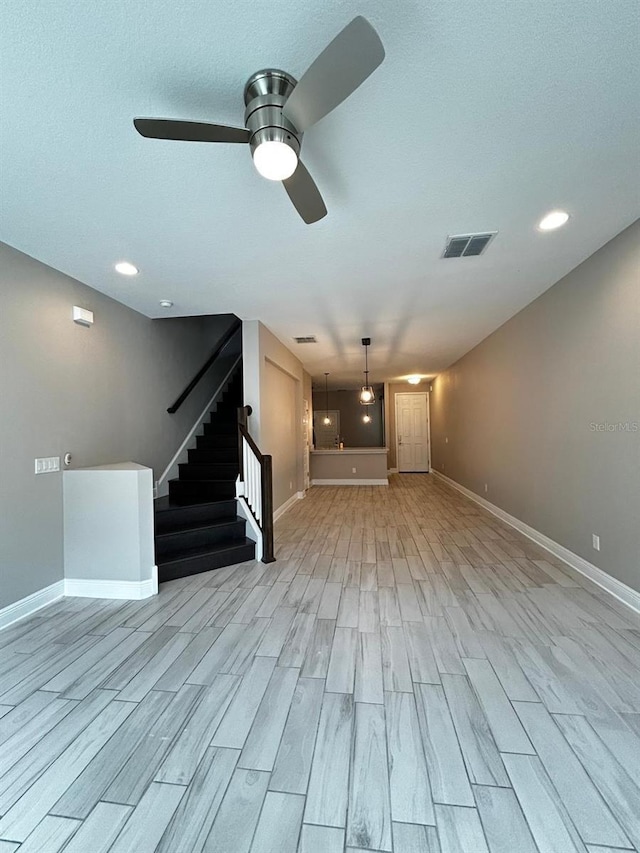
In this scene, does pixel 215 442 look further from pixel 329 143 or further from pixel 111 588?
pixel 329 143

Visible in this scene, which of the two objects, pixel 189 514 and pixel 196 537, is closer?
pixel 196 537

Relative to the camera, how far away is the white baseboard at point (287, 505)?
5.60 meters

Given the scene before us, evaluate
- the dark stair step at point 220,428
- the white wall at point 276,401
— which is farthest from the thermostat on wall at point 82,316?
the dark stair step at point 220,428

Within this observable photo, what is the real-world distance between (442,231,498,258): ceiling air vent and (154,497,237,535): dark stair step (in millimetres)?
3344

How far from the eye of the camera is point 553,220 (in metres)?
2.55

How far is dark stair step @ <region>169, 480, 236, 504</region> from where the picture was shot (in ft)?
14.5

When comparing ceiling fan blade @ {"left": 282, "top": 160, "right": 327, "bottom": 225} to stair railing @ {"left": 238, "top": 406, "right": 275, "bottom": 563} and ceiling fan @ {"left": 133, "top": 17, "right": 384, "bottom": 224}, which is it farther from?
stair railing @ {"left": 238, "top": 406, "right": 275, "bottom": 563}

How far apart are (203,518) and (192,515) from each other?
0.45 ft

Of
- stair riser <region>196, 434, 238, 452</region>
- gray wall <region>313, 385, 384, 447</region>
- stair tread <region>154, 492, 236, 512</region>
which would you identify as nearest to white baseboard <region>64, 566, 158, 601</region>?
stair tread <region>154, 492, 236, 512</region>

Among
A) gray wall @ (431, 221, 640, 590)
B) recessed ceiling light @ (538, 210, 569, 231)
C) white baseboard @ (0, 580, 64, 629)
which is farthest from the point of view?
gray wall @ (431, 221, 640, 590)

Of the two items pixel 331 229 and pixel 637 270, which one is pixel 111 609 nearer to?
pixel 331 229

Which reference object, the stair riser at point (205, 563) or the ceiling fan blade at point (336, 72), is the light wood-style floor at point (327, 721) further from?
the ceiling fan blade at point (336, 72)

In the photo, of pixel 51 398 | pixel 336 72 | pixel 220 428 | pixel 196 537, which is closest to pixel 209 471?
pixel 220 428

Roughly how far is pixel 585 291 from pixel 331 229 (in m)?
2.34
